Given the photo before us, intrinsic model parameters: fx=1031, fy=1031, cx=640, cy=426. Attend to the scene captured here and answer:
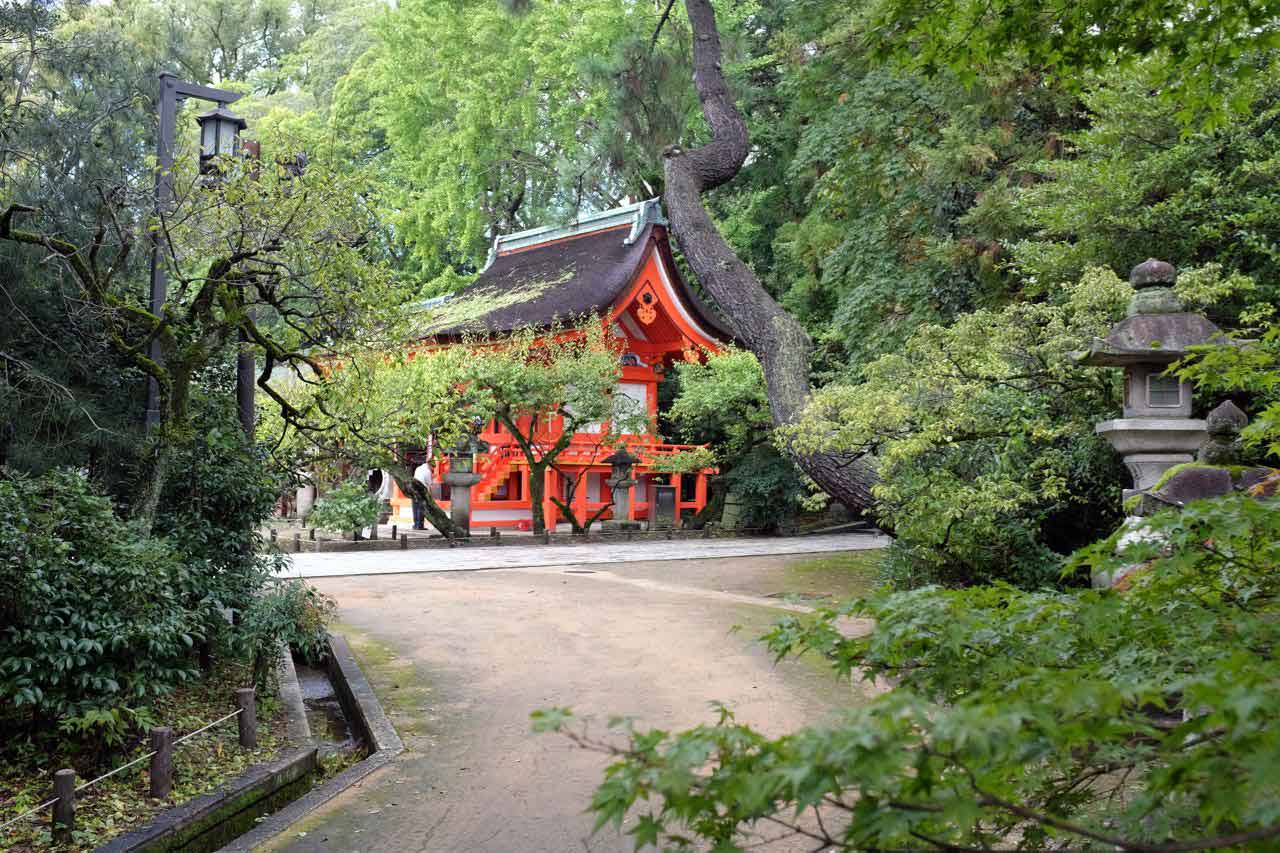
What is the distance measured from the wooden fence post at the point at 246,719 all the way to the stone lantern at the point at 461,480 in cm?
1184

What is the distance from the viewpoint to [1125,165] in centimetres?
1101

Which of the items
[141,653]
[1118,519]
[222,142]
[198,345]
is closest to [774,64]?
[1118,519]

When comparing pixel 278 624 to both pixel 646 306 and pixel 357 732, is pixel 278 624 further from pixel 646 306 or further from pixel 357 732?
pixel 646 306

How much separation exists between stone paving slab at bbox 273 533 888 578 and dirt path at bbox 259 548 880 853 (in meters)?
0.77

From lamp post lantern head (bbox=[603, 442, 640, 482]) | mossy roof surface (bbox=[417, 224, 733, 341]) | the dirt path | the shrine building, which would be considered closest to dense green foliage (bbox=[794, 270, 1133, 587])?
the dirt path

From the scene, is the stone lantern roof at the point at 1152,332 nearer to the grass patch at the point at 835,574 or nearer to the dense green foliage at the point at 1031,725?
the grass patch at the point at 835,574

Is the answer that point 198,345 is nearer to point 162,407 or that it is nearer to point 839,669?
point 162,407

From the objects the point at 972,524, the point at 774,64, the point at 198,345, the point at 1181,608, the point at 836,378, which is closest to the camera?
the point at 1181,608

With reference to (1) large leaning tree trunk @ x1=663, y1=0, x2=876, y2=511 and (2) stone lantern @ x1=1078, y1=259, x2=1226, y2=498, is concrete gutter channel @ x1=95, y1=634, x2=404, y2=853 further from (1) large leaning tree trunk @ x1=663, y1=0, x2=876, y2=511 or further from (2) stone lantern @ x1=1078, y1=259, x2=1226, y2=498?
(1) large leaning tree trunk @ x1=663, y1=0, x2=876, y2=511

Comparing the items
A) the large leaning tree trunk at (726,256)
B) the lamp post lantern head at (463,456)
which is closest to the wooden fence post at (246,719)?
the large leaning tree trunk at (726,256)

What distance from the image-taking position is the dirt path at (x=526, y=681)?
4660 millimetres

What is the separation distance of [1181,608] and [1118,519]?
7716 mm

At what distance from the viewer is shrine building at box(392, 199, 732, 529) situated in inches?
770

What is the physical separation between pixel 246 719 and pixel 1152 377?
6.89 m
